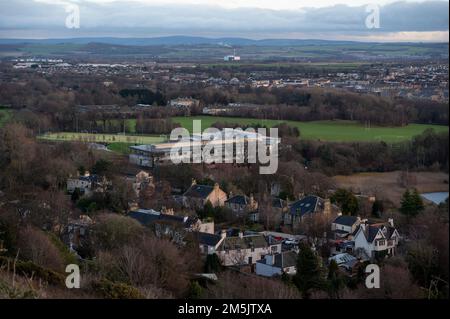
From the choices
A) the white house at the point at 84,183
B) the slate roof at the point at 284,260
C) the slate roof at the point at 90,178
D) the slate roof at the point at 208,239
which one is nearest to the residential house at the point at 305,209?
the slate roof at the point at 208,239

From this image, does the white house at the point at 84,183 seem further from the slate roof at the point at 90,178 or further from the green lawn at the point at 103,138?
the green lawn at the point at 103,138

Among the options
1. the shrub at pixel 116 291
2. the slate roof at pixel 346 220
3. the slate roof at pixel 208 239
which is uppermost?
the shrub at pixel 116 291

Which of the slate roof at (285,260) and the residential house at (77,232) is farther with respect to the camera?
the residential house at (77,232)

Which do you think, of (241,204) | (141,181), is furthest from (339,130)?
(241,204)

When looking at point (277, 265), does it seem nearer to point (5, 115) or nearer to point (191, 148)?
point (191, 148)

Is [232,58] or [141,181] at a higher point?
[232,58]
